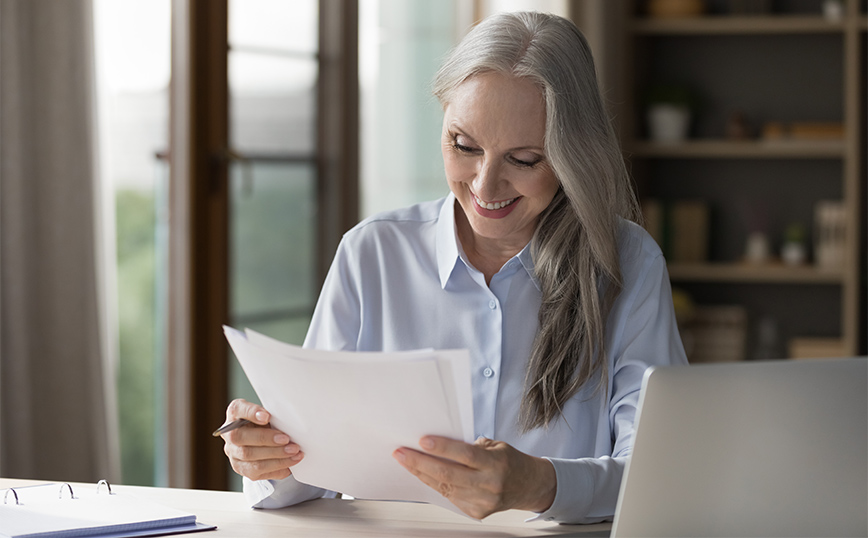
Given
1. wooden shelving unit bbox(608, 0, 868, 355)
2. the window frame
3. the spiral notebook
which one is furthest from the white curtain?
wooden shelving unit bbox(608, 0, 868, 355)

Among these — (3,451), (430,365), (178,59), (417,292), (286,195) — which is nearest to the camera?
(430,365)

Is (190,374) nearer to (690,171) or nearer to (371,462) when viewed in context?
(371,462)

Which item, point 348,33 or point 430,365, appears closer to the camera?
point 430,365

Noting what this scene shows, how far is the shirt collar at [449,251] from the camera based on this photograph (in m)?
1.46

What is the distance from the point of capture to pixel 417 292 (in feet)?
4.87

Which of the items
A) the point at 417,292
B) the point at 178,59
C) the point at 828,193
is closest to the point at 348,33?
the point at 178,59

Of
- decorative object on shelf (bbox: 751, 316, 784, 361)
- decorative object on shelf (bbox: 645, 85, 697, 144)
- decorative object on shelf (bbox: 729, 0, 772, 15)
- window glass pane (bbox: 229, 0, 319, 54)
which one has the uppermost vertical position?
decorative object on shelf (bbox: 729, 0, 772, 15)

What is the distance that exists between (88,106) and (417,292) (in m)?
0.96

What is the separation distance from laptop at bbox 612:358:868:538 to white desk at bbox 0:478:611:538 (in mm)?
197

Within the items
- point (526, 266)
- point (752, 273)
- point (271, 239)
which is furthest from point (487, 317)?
point (752, 273)

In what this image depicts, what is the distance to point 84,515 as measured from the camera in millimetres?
1106

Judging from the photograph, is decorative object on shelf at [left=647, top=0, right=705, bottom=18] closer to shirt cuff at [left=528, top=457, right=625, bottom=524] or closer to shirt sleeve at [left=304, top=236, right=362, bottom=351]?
shirt sleeve at [left=304, top=236, right=362, bottom=351]

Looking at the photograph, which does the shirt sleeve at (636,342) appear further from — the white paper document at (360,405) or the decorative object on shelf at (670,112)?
the decorative object on shelf at (670,112)

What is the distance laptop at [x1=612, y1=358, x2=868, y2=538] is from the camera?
0.92 metres
